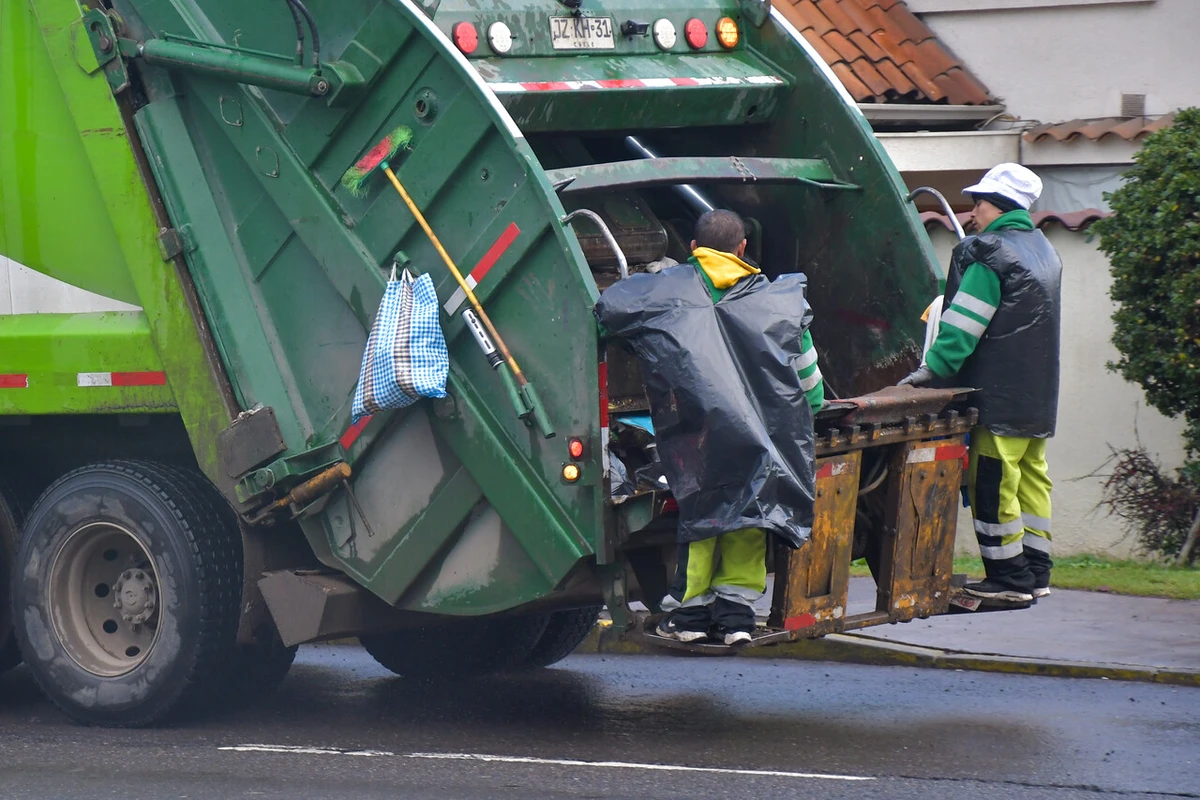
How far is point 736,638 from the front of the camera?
5031 mm

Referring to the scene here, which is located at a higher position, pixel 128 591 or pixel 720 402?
pixel 720 402

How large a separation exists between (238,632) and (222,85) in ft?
5.84

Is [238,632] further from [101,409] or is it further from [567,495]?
[567,495]

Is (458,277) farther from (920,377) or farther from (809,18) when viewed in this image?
(809,18)

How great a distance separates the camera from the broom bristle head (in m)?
5.30

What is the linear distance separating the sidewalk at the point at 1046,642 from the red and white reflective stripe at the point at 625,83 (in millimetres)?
1779

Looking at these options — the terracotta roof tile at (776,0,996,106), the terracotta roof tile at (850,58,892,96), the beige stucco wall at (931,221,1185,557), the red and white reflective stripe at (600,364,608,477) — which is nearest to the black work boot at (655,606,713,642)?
the red and white reflective stripe at (600,364,608,477)

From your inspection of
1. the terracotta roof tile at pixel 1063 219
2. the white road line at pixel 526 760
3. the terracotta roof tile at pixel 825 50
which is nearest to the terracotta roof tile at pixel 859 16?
the terracotta roof tile at pixel 825 50

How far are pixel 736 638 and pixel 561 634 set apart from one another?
1.80 m

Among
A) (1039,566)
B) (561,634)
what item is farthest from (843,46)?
(1039,566)

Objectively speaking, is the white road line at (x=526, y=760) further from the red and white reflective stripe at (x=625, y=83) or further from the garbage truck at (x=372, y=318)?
the red and white reflective stripe at (x=625, y=83)

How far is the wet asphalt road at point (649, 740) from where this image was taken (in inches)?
195

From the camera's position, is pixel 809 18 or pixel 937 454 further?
pixel 809 18

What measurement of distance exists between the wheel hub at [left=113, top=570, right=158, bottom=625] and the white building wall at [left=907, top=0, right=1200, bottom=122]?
6989 mm
